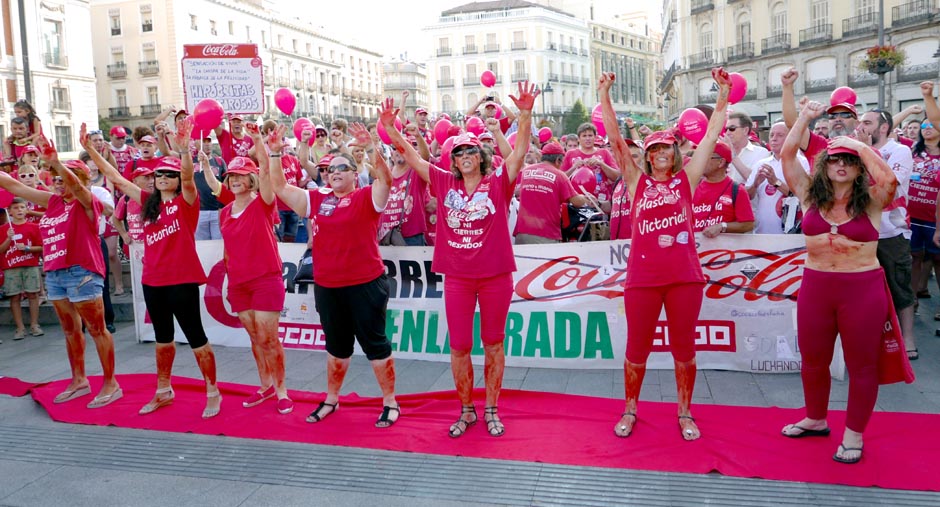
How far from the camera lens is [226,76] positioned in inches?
376

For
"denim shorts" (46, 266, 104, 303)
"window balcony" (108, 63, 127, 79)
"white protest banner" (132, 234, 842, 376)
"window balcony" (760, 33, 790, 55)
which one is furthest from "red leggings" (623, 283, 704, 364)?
"window balcony" (108, 63, 127, 79)

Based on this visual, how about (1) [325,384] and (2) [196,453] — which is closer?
(2) [196,453]

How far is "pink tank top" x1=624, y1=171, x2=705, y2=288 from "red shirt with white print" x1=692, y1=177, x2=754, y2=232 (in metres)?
1.27

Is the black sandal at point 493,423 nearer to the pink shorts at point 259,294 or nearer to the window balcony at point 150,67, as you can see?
the pink shorts at point 259,294

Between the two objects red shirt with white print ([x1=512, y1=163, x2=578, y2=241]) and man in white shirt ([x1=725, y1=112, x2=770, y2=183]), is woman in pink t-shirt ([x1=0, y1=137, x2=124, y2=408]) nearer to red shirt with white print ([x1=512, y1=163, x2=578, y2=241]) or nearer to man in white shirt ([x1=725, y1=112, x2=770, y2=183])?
red shirt with white print ([x1=512, y1=163, x2=578, y2=241])

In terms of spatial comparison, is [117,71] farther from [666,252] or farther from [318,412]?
[666,252]

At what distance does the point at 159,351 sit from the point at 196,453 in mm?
1206

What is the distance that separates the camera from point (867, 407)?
4.49 m

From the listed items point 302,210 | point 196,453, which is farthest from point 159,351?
point 302,210

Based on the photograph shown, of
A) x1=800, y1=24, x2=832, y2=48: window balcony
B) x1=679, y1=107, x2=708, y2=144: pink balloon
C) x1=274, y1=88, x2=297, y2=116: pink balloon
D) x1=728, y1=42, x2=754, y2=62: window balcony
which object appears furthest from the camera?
x1=728, y1=42, x2=754, y2=62: window balcony

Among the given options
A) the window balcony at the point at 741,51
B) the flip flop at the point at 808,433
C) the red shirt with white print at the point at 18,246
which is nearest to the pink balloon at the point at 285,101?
the red shirt with white print at the point at 18,246

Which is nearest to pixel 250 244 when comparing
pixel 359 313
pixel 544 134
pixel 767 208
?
pixel 359 313

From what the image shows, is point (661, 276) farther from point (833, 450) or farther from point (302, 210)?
point (302, 210)

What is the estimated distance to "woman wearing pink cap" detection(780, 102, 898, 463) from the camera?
448cm
